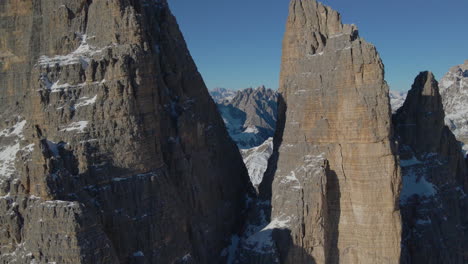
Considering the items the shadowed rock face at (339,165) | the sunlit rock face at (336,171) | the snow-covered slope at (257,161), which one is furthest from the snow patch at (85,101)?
the snow-covered slope at (257,161)

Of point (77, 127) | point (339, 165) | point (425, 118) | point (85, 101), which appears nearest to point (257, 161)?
point (425, 118)

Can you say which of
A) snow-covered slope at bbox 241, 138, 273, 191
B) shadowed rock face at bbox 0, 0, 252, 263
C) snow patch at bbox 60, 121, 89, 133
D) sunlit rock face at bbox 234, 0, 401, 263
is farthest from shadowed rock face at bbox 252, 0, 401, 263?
snow-covered slope at bbox 241, 138, 273, 191

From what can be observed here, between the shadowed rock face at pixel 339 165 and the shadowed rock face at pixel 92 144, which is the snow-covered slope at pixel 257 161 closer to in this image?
the shadowed rock face at pixel 339 165

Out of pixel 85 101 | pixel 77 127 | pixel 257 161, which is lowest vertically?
pixel 257 161

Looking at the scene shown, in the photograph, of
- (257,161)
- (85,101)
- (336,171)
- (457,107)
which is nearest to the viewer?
(85,101)

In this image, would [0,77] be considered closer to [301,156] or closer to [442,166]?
[301,156]

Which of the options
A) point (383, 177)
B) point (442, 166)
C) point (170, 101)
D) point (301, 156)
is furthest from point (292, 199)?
point (442, 166)

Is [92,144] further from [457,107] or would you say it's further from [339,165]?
[457,107]
